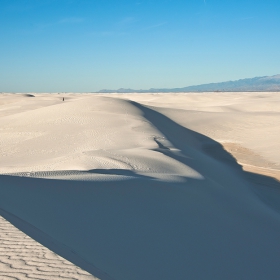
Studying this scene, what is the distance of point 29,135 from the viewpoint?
17.3m

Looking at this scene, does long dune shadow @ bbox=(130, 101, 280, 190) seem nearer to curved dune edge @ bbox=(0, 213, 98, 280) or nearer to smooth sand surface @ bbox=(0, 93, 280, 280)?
smooth sand surface @ bbox=(0, 93, 280, 280)

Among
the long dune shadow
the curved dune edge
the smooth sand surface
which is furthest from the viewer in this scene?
the long dune shadow

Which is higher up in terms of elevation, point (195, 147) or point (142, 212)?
point (142, 212)

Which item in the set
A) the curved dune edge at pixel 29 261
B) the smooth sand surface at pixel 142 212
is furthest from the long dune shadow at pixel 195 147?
the curved dune edge at pixel 29 261

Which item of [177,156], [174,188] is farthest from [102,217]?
[177,156]

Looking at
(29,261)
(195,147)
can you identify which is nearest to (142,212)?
(29,261)

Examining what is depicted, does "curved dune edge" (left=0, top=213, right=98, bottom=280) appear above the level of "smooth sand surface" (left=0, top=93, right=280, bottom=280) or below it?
above

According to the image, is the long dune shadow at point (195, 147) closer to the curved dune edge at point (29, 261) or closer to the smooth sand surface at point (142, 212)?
the smooth sand surface at point (142, 212)

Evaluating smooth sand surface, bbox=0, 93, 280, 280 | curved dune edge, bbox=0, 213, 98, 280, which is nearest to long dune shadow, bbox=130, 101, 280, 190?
smooth sand surface, bbox=0, 93, 280, 280

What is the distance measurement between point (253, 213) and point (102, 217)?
12.9ft

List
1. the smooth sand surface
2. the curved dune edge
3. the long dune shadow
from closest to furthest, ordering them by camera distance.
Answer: the curved dune edge
the smooth sand surface
the long dune shadow

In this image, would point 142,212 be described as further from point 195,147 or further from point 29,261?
point 195,147

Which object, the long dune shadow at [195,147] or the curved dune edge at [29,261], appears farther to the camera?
the long dune shadow at [195,147]

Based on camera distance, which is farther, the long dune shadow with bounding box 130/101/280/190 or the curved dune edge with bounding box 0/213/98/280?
the long dune shadow with bounding box 130/101/280/190
